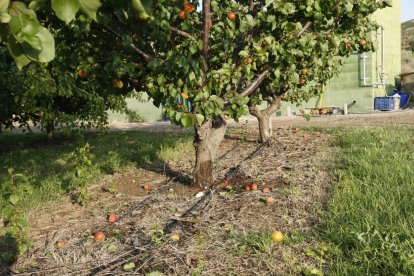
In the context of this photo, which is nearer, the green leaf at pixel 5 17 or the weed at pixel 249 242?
the green leaf at pixel 5 17

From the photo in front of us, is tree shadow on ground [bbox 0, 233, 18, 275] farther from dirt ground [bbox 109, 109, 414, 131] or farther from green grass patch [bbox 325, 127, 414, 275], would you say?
dirt ground [bbox 109, 109, 414, 131]

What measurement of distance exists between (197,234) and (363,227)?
1365 mm

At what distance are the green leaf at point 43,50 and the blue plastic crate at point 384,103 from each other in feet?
62.4

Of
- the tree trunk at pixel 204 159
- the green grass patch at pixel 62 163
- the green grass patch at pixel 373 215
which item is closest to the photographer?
the green grass patch at pixel 373 215

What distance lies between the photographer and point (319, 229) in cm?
334

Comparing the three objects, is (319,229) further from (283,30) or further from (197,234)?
(283,30)

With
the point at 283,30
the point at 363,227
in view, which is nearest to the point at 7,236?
the point at 363,227

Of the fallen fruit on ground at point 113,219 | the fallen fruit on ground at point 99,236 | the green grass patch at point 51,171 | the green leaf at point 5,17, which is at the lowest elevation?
the fallen fruit on ground at point 99,236

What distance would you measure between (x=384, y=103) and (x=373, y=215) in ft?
54.2

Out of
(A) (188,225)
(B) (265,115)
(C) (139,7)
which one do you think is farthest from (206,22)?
(B) (265,115)

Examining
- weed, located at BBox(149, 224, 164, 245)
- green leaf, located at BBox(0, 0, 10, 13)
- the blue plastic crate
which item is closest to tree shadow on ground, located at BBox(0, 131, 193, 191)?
weed, located at BBox(149, 224, 164, 245)

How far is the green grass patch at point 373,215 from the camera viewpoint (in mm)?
2629

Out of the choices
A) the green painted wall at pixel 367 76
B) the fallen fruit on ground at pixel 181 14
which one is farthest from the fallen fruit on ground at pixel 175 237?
the green painted wall at pixel 367 76

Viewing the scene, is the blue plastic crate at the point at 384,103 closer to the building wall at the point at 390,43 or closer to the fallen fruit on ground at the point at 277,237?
the building wall at the point at 390,43
